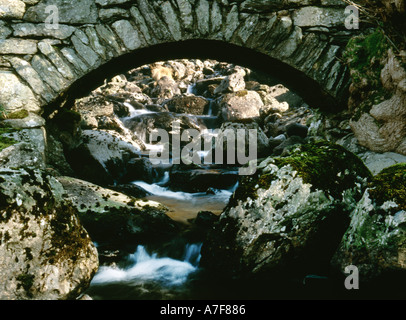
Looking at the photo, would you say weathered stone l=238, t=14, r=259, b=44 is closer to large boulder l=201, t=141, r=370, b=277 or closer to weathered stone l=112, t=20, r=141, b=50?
weathered stone l=112, t=20, r=141, b=50

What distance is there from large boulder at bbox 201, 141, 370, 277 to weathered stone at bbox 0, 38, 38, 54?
347cm

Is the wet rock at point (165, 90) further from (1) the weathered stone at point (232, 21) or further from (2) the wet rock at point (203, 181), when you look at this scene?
(1) the weathered stone at point (232, 21)

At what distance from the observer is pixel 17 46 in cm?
405

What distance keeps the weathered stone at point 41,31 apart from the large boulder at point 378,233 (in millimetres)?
4236

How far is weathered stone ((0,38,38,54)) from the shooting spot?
4.01m

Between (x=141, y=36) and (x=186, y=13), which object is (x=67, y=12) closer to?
(x=141, y=36)

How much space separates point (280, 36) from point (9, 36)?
3788 mm

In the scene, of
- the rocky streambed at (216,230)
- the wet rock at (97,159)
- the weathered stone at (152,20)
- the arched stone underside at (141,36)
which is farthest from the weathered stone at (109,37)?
the wet rock at (97,159)

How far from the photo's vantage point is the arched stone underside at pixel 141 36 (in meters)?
4.06

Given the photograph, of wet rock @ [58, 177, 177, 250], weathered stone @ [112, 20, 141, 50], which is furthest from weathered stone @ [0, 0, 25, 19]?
wet rock @ [58, 177, 177, 250]

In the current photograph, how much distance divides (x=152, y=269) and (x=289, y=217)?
5.71 feet

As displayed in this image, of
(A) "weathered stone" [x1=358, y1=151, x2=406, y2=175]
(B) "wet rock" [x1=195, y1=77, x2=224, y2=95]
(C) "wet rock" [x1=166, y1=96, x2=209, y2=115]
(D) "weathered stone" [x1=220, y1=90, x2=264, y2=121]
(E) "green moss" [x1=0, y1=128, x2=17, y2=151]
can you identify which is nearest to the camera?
(E) "green moss" [x1=0, y1=128, x2=17, y2=151]

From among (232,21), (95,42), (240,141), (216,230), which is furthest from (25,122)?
(240,141)

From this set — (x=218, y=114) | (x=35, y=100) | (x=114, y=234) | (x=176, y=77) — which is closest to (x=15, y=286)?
(x=114, y=234)
